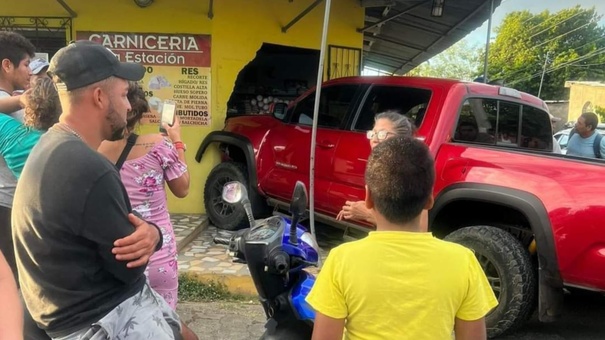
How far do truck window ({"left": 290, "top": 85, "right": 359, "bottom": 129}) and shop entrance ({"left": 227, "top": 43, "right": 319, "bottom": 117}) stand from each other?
102 inches

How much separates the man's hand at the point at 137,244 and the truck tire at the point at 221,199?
450cm

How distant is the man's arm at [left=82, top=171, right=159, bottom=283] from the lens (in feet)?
4.99

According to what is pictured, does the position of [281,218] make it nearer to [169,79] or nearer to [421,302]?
[421,302]

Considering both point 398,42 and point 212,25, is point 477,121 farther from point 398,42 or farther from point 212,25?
point 398,42

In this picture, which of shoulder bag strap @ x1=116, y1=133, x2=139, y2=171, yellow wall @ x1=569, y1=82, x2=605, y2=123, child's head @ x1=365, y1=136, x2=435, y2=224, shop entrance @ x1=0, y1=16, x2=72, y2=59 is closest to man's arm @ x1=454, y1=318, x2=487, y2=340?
child's head @ x1=365, y1=136, x2=435, y2=224

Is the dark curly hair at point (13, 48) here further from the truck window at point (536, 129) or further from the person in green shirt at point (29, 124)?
the truck window at point (536, 129)

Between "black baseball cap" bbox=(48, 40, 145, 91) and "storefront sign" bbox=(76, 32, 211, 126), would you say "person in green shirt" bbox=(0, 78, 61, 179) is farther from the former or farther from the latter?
"storefront sign" bbox=(76, 32, 211, 126)

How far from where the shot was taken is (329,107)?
18.1 ft

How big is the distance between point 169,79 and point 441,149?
165 inches

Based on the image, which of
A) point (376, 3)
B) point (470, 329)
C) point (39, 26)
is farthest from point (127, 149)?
point (376, 3)

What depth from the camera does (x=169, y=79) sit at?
22.8 feet

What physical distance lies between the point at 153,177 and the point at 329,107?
3249 millimetres

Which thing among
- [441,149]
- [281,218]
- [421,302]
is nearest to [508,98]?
[441,149]

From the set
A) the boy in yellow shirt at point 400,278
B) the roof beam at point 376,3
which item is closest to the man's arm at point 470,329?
the boy in yellow shirt at point 400,278
